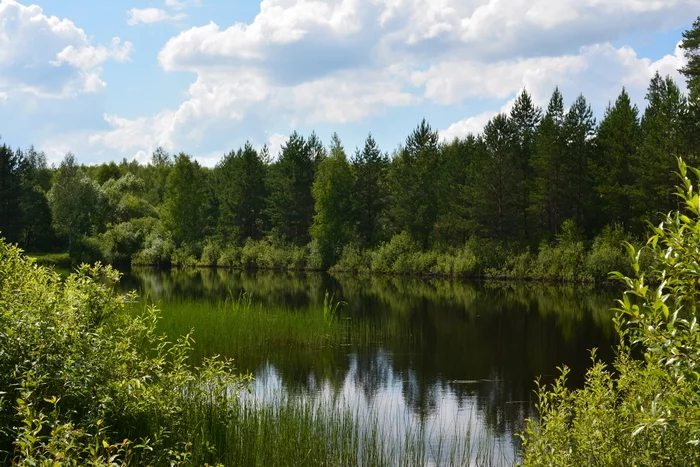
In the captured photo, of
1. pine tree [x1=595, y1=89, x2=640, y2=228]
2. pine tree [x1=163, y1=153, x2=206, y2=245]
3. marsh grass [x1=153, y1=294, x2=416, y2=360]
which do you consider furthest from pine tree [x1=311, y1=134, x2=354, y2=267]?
marsh grass [x1=153, y1=294, x2=416, y2=360]

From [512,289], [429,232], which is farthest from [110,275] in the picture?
[429,232]

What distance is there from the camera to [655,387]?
7.13 meters

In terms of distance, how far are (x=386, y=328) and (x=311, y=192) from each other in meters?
50.7

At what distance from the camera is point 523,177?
60219 millimetres

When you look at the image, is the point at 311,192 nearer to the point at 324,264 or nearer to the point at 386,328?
the point at 324,264

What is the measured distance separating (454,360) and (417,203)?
1839 inches

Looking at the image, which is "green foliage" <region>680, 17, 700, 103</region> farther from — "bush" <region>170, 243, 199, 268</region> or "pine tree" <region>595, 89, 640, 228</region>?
"bush" <region>170, 243, 199, 268</region>

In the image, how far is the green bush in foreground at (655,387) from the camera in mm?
3939

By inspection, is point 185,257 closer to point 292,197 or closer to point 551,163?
point 292,197

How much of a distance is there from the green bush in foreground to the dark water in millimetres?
5260

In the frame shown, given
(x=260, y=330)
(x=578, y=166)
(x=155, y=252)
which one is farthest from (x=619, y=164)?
(x=155, y=252)

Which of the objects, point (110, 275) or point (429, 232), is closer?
point (110, 275)

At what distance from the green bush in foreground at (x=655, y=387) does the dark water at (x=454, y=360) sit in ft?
17.3

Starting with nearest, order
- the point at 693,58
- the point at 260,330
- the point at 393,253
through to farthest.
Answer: the point at 260,330
the point at 693,58
the point at 393,253
